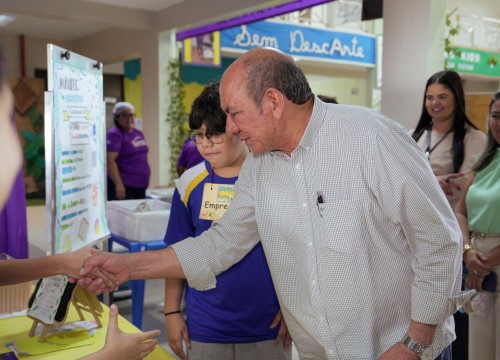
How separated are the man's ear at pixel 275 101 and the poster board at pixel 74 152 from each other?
1206 mm

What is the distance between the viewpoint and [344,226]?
1.32m

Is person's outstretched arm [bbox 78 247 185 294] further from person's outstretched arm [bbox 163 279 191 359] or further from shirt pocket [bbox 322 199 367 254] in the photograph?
shirt pocket [bbox 322 199 367 254]

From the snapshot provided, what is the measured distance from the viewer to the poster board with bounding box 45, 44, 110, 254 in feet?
7.29

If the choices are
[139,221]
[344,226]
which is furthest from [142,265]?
[139,221]

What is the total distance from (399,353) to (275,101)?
27.6 inches

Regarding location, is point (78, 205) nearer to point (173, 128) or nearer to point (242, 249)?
point (242, 249)

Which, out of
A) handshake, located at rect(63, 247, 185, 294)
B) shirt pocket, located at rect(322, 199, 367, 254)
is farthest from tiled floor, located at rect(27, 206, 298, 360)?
shirt pocket, located at rect(322, 199, 367, 254)

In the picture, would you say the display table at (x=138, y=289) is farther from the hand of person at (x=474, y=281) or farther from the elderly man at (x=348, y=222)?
the elderly man at (x=348, y=222)

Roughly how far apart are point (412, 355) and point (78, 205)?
1769 mm

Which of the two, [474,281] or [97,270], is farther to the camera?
[474,281]

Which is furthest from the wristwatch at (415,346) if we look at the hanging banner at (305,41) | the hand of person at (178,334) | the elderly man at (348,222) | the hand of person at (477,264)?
the hanging banner at (305,41)

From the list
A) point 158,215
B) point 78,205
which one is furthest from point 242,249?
point 158,215

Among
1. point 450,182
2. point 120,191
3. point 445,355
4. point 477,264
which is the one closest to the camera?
point 445,355

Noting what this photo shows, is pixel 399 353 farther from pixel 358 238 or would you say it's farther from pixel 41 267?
pixel 41 267
